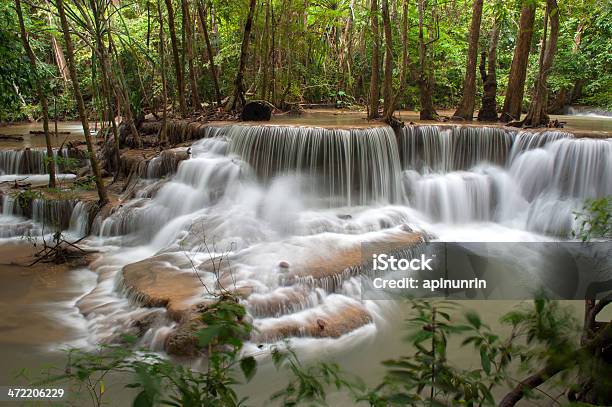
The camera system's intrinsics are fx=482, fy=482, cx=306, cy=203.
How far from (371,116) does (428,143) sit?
2.70m

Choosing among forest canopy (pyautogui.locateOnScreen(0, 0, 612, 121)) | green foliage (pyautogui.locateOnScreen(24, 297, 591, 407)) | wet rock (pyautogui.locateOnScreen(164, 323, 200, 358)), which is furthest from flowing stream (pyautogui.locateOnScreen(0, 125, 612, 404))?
green foliage (pyautogui.locateOnScreen(24, 297, 591, 407))

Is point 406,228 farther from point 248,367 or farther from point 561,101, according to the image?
point 561,101

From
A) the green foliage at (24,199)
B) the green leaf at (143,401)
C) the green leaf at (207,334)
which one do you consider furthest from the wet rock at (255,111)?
the green leaf at (143,401)

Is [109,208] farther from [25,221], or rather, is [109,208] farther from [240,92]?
[240,92]

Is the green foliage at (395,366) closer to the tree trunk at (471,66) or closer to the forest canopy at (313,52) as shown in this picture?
the forest canopy at (313,52)

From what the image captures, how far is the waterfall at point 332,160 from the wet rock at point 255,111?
6.18 feet

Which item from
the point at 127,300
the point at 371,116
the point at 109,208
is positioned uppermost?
the point at 371,116

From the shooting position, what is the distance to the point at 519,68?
11070mm

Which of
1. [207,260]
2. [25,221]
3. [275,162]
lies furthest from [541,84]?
[25,221]

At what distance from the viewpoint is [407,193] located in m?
9.32

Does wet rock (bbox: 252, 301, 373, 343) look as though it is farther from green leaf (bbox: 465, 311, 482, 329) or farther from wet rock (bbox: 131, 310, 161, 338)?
green leaf (bbox: 465, 311, 482, 329)

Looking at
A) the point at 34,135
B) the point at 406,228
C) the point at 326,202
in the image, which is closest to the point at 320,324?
the point at 406,228

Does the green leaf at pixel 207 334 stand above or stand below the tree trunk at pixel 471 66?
below

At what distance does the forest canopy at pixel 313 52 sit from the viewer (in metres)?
10.9
